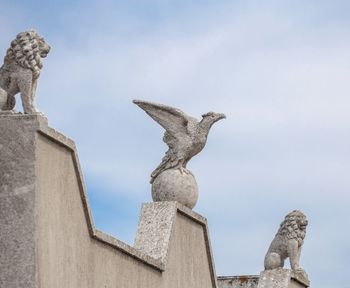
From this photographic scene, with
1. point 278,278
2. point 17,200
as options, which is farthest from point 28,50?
point 278,278

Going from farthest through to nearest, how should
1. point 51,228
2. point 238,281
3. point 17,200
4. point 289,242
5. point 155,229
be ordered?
point 238,281 → point 289,242 → point 155,229 → point 51,228 → point 17,200

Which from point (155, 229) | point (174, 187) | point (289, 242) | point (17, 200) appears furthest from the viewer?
point (289, 242)

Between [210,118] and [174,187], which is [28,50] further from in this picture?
[210,118]

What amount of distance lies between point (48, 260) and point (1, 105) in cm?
156

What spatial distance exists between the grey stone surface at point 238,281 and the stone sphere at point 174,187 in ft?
11.9

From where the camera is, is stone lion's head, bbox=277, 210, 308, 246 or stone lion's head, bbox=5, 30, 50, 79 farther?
stone lion's head, bbox=277, 210, 308, 246

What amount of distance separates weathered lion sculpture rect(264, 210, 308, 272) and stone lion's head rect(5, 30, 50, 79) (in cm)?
711

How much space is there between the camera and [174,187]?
602 inches

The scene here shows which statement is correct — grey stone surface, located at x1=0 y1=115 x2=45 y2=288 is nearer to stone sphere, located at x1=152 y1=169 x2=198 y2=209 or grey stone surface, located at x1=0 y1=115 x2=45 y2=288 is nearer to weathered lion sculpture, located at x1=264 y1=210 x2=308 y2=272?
stone sphere, located at x1=152 y1=169 x2=198 y2=209

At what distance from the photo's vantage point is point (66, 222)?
1238cm

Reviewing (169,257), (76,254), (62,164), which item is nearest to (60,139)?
(62,164)

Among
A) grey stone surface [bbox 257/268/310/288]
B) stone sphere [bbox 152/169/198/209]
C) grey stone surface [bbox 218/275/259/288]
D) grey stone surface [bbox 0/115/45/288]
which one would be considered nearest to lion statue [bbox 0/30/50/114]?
grey stone surface [bbox 0/115/45/288]

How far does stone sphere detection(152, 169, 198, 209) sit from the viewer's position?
50.1 ft

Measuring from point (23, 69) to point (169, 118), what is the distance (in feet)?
11.9
